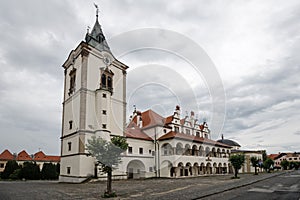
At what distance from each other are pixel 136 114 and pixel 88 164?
57.0ft

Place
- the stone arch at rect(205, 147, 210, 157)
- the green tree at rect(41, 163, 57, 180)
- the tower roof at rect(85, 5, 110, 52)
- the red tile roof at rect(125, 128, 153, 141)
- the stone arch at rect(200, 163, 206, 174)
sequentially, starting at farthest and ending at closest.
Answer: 1. the stone arch at rect(205, 147, 210, 157)
2. the stone arch at rect(200, 163, 206, 174)
3. the green tree at rect(41, 163, 57, 180)
4. the red tile roof at rect(125, 128, 153, 141)
5. the tower roof at rect(85, 5, 110, 52)

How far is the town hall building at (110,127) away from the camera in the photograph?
29.7 m

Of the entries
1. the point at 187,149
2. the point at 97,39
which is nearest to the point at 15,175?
the point at 97,39

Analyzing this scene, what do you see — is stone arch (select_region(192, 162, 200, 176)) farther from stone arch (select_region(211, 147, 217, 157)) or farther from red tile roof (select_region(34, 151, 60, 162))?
red tile roof (select_region(34, 151, 60, 162))

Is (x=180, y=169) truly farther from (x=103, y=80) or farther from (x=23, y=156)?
(x=23, y=156)

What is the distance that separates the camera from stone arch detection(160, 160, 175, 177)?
36.3 metres

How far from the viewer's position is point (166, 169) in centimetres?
3681

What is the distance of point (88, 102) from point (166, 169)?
1647cm

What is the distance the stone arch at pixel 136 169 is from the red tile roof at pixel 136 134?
154 inches

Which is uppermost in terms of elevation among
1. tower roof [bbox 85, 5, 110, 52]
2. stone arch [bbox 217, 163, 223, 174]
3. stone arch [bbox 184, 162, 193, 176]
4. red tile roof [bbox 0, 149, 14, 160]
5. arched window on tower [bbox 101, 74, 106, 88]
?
tower roof [bbox 85, 5, 110, 52]

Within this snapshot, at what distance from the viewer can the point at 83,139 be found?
2867cm

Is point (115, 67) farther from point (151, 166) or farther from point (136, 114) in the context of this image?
point (151, 166)

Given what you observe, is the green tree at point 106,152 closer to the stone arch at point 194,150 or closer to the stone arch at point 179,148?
the stone arch at point 179,148

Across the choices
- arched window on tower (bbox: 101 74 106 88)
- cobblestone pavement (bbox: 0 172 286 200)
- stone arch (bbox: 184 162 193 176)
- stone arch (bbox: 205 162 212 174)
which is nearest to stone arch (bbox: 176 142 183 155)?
stone arch (bbox: 184 162 193 176)
